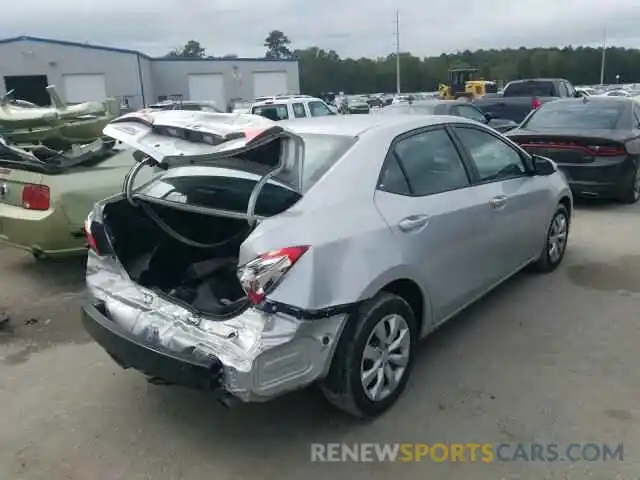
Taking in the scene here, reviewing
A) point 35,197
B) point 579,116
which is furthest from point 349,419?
point 579,116

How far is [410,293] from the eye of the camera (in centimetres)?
337

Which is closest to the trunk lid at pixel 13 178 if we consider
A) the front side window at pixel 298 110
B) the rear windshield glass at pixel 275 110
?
the rear windshield glass at pixel 275 110

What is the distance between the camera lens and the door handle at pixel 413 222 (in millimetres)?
3182

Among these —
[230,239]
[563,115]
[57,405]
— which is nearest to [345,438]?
[230,239]

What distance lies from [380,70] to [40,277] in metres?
81.0

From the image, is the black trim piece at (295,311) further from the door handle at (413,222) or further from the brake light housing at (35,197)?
the brake light housing at (35,197)

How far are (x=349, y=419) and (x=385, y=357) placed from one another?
397 mm

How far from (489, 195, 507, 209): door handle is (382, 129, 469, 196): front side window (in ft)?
0.95

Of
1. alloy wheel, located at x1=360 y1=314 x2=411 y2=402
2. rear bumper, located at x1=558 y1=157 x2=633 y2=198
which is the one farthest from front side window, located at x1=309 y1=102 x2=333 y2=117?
alloy wheel, located at x1=360 y1=314 x2=411 y2=402

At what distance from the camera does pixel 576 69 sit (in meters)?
79.2

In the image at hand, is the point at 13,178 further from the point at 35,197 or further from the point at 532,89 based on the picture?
the point at 532,89

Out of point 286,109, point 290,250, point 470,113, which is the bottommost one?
point 290,250

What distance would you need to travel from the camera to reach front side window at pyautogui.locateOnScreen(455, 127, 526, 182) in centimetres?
411

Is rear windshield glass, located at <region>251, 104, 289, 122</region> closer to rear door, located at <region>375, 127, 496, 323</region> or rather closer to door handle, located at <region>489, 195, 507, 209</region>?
door handle, located at <region>489, 195, 507, 209</region>
